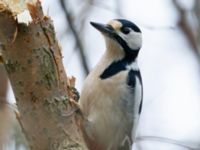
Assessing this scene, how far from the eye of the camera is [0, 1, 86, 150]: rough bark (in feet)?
7.72

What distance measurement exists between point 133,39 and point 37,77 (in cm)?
109

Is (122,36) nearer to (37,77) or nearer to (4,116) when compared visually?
(37,77)

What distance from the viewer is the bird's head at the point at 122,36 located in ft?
10.6

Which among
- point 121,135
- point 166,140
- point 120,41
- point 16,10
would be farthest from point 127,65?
point 16,10

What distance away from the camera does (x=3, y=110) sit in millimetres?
4055

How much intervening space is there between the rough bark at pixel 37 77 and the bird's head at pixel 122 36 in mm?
782

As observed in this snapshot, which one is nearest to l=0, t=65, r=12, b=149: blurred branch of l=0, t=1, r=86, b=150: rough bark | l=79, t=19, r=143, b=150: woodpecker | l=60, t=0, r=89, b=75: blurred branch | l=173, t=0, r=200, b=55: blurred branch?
l=60, t=0, r=89, b=75: blurred branch

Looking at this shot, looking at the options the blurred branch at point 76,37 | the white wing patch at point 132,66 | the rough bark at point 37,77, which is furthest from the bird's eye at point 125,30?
the rough bark at point 37,77

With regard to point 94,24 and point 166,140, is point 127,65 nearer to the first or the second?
point 94,24

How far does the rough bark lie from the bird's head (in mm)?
782

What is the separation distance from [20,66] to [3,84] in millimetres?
2046

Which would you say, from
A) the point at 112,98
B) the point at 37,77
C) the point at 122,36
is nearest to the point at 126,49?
the point at 122,36

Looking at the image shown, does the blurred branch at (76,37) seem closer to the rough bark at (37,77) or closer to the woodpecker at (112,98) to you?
the woodpecker at (112,98)

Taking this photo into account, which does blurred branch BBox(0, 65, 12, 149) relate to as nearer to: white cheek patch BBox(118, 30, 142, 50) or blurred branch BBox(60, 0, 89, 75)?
blurred branch BBox(60, 0, 89, 75)
